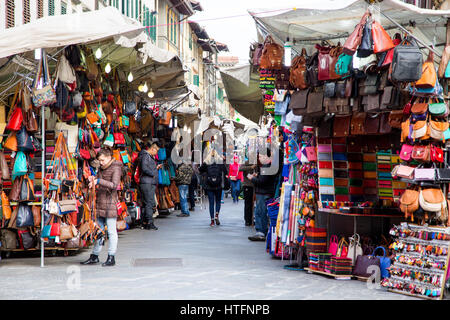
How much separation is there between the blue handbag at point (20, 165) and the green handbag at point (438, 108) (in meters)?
5.56

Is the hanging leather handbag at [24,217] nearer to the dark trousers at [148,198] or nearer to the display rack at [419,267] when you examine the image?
the display rack at [419,267]

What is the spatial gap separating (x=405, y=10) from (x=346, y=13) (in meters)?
0.94

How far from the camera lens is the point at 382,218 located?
9.06 m

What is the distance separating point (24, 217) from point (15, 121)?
1394mm

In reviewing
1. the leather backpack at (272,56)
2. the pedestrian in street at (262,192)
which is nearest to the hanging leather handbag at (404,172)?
the leather backpack at (272,56)

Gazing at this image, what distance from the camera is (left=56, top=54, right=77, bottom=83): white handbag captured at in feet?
31.9

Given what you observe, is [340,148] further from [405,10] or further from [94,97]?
[94,97]

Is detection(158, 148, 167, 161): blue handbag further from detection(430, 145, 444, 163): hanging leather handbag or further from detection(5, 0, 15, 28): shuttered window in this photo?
detection(430, 145, 444, 163): hanging leather handbag

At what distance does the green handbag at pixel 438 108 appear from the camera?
7.11 m

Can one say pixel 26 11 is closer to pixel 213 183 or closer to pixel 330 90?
pixel 213 183

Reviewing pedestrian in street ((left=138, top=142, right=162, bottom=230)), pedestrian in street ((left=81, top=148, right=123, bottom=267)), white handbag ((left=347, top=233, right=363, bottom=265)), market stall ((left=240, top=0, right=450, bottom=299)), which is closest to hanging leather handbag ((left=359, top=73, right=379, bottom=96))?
market stall ((left=240, top=0, right=450, bottom=299))

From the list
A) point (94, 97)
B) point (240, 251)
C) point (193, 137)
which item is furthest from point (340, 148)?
point (193, 137)

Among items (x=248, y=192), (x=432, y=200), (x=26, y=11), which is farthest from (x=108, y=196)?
(x=26, y=11)

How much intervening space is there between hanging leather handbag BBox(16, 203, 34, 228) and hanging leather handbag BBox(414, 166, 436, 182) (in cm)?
551
